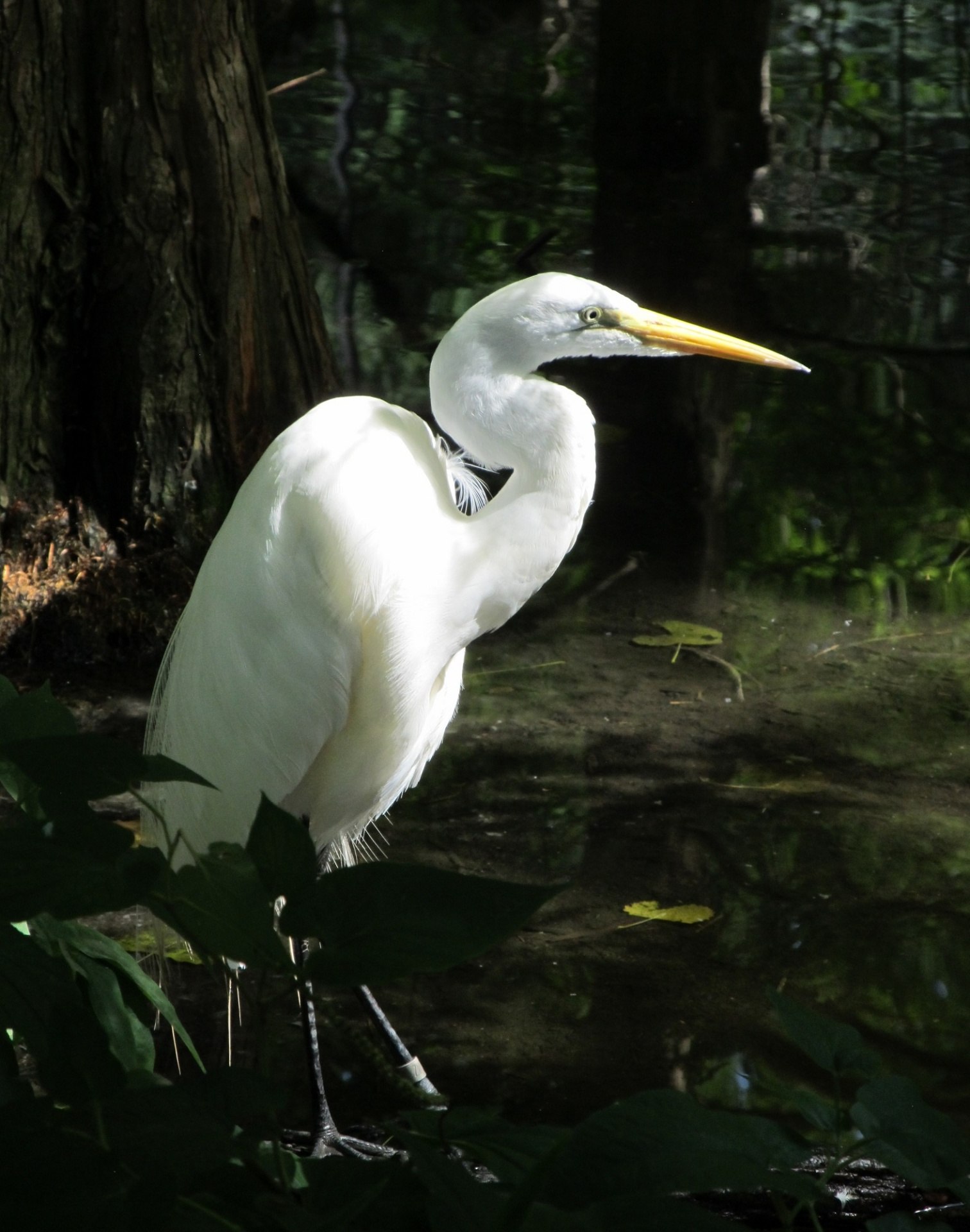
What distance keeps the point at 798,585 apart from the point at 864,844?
4.79ft

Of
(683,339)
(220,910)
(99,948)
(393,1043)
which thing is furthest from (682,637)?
(220,910)

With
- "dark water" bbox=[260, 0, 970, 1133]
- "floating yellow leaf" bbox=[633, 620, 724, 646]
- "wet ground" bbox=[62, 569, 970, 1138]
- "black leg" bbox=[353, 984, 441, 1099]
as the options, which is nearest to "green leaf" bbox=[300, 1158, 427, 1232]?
"wet ground" bbox=[62, 569, 970, 1138]

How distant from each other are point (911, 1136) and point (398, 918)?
0.30 m

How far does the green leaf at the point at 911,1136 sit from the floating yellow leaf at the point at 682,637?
363 centimetres

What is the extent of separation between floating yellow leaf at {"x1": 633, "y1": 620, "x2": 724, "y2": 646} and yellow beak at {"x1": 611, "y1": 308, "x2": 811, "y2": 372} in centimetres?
173

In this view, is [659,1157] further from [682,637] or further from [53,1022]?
[682,637]

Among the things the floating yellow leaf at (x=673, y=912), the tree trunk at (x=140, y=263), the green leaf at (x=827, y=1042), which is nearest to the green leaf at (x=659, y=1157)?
the green leaf at (x=827, y=1042)

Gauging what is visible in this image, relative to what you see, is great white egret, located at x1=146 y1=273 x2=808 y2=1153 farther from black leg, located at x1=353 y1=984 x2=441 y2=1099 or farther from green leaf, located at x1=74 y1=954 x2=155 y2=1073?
green leaf, located at x1=74 y1=954 x2=155 y2=1073

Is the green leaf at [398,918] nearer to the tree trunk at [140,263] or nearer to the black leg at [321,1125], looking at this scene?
the black leg at [321,1125]

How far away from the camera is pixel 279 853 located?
632mm

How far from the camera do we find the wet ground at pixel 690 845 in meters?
2.78

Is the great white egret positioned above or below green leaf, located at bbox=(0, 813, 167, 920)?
below

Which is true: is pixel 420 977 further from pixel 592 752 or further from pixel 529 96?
pixel 529 96

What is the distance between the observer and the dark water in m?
2.96
